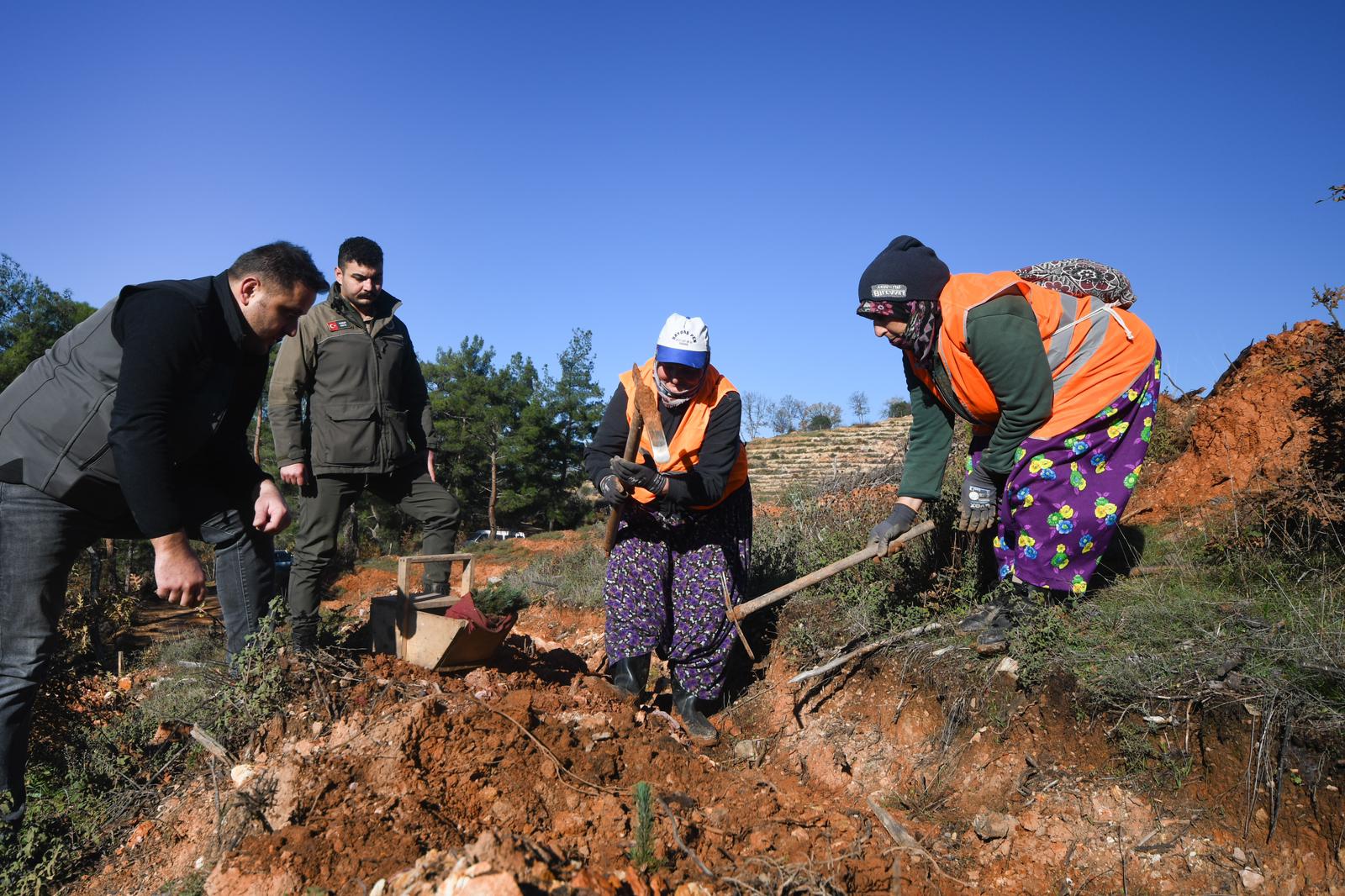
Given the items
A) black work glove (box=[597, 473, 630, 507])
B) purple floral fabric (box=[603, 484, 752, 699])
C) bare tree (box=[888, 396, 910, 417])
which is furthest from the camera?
bare tree (box=[888, 396, 910, 417])

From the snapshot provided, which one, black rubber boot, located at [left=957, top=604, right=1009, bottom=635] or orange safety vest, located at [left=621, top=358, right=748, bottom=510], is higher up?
orange safety vest, located at [left=621, top=358, right=748, bottom=510]

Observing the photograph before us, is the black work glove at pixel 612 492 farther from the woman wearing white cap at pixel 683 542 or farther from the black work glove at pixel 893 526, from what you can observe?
the black work glove at pixel 893 526

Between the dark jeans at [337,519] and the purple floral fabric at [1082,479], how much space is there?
8.79 ft

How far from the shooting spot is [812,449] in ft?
56.0

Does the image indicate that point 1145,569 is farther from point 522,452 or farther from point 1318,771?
point 522,452

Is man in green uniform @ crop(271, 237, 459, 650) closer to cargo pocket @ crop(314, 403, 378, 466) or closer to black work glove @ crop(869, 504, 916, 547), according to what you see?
cargo pocket @ crop(314, 403, 378, 466)

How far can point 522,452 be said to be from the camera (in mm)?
Result: 25516

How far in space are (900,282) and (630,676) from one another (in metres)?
2.17

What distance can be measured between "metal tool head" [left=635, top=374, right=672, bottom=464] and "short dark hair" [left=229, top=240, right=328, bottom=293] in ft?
4.42

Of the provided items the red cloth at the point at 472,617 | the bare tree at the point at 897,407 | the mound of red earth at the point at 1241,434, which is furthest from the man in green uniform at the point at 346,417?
the bare tree at the point at 897,407

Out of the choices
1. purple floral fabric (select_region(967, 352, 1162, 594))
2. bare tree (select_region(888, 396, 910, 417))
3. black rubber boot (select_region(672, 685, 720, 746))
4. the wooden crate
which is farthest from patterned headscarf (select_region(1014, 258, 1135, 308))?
bare tree (select_region(888, 396, 910, 417))

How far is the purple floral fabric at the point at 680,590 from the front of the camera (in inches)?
146

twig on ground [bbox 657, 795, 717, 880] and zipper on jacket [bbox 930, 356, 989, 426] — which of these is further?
zipper on jacket [bbox 930, 356, 989, 426]

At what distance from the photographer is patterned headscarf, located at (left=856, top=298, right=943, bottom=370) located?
10.5ft
